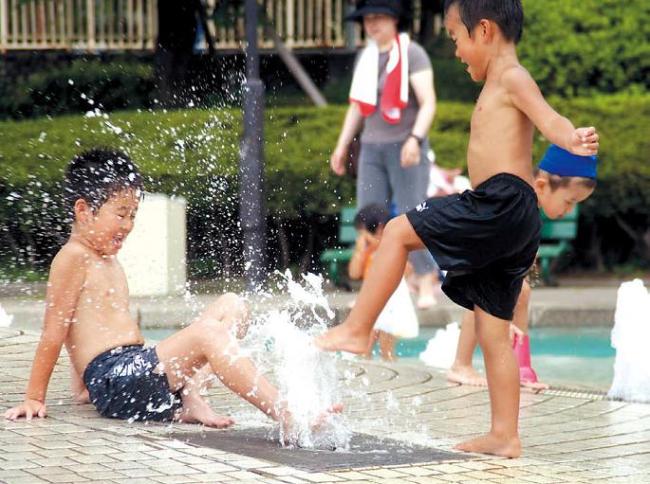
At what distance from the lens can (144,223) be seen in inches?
432

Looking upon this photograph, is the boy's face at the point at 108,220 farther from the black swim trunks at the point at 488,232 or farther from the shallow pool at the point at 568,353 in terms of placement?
the shallow pool at the point at 568,353

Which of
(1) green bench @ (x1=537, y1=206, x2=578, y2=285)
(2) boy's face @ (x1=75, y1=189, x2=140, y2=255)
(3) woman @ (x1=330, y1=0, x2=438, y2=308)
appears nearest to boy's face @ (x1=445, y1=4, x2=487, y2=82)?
(2) boy's face @ (x1=75, y1=189, x2=140, y2=255)

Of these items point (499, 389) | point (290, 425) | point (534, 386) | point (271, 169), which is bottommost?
point (534, 386)

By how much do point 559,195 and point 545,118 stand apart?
4.22 feet

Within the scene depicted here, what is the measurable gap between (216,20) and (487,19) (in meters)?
10.9

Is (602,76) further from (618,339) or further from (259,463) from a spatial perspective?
(259,463)

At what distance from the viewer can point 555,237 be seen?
13133mm

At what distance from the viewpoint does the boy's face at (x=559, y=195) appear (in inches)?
242

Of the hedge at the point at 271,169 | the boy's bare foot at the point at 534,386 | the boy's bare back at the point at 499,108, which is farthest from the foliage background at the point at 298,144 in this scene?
the boy's bare back at the point at 499,108

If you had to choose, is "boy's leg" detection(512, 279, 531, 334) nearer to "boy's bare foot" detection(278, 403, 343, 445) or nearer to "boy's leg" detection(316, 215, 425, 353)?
"boy's leg" detection(316, 215, 425, 353)

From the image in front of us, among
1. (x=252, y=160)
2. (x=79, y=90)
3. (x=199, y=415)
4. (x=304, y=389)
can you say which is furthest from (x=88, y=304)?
(x=79, y=90)

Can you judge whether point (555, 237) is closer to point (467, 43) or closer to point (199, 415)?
point (467, 43)

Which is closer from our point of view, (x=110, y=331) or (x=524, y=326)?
(x=110, y=331)

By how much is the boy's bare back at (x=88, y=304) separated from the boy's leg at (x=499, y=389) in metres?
1.39
